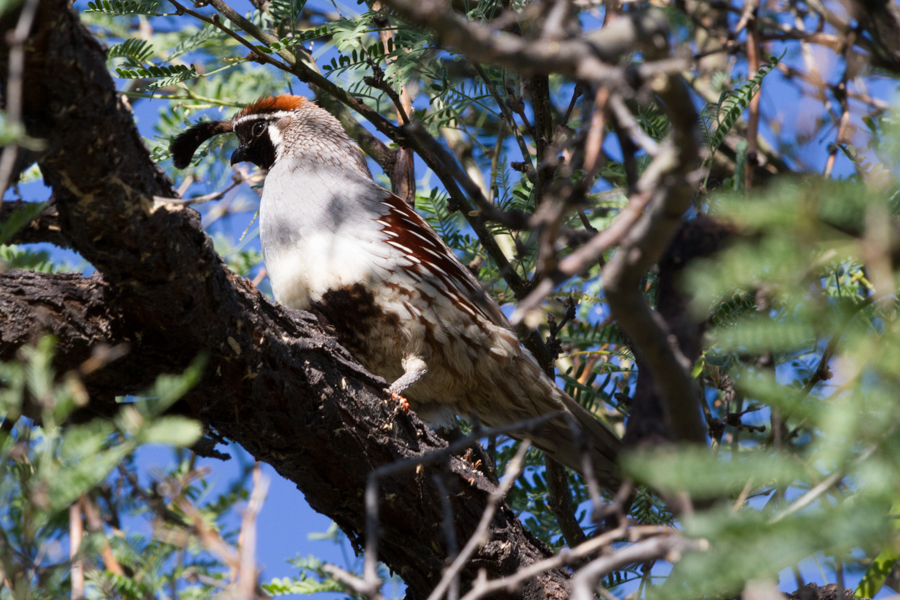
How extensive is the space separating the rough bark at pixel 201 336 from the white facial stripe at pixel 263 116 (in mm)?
1737

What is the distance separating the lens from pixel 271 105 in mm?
4523

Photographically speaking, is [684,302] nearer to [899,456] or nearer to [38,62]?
[899,456]

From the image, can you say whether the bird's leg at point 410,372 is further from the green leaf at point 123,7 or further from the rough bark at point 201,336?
the green leaf at point 123,7

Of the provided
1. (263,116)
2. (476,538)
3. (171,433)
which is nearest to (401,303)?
(263,116)

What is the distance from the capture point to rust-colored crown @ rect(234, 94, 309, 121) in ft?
14.7

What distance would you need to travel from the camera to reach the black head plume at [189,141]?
4.09m

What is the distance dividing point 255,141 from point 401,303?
1624mm

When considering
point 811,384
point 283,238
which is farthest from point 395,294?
point 811,384

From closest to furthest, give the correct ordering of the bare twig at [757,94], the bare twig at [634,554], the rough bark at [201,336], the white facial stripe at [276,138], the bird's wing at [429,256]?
the bare twig at [634,554]
the rough bark at [201,336]
the bird's wing at [429,256]
the bare twig at [757,94]
the white facial stripe at [276,138]

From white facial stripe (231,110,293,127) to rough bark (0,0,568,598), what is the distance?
174 cm

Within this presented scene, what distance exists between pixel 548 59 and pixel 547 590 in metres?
2.42

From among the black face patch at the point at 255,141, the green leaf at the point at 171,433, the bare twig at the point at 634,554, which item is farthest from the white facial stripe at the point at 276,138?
the bare twig at the point at 634,554

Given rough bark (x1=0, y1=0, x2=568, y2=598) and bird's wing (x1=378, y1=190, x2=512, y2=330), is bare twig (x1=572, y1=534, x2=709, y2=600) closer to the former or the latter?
rough bark (x1=0, y1=0, x2=568, y2=598)

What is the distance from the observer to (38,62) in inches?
76.4
